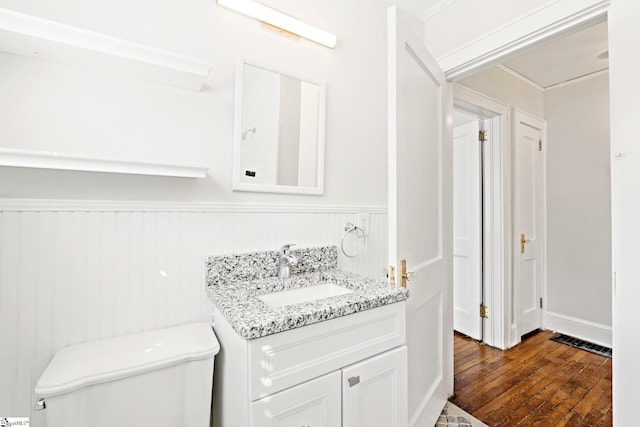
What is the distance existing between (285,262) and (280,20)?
46.7 inches

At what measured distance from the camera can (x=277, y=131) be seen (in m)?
1.55

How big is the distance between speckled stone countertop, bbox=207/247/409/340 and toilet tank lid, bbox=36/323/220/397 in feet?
0.51

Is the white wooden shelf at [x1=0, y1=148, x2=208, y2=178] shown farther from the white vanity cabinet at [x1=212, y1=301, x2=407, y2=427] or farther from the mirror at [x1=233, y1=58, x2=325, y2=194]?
the white vanity cabinet at [x1=212, y1=301, x2=407, y2=427]

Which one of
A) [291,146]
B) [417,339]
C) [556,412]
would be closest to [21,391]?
[291,146]

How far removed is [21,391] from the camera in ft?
3.31

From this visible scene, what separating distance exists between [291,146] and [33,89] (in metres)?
1.00

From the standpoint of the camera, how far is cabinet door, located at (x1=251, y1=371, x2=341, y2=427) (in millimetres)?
876

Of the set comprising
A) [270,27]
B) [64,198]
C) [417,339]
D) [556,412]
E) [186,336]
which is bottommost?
[556,412]

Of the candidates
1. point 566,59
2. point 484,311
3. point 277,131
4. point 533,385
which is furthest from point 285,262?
point 566,59

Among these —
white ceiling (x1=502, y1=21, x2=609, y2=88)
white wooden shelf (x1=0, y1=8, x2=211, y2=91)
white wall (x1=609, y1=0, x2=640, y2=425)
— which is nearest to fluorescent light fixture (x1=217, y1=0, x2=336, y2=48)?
white wooden shelf (x1=0, y1=8, x2=211, y2=91)

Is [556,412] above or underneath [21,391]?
underneath

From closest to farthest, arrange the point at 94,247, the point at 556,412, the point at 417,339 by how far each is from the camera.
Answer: the point at 94,247
the point at 417,339
the point at 556,412

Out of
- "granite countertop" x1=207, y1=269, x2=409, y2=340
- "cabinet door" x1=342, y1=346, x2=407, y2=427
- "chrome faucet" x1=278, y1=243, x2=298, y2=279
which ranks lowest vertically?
"cabinet door" x1=342, y1=346, x2=407, y2=427

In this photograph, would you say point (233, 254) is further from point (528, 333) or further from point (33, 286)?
point (528, 333)
